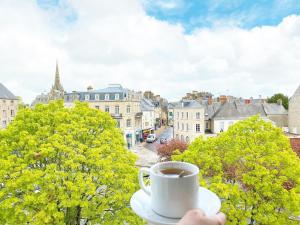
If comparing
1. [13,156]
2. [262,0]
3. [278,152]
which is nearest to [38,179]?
[13,156]

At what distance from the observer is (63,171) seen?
16.8ft

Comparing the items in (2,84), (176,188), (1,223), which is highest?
(2,84)

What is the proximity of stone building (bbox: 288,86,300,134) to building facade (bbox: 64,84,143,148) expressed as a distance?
17286 millimetres

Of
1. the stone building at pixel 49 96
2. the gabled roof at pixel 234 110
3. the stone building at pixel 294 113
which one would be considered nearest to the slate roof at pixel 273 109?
the gabled roof at pixel 234 110

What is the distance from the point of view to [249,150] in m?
4.93

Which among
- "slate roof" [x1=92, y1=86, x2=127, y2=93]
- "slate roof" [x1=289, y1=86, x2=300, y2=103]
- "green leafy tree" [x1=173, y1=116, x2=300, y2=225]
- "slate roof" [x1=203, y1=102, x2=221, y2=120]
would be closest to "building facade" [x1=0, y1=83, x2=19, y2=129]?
"slate roof" [x1=92, y1=86, x2=127, y2=93]

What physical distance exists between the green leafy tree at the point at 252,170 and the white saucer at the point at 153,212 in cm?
279

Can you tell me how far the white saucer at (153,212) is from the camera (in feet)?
4.59

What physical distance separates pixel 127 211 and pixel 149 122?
3266 centimetres

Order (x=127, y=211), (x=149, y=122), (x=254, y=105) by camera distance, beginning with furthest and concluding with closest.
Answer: (x=149, y=122)
(x=254, y=105)
(x=127, y=211)

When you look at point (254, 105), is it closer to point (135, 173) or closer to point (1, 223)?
point (135, 173)

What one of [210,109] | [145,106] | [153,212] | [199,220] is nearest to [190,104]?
[210,109]

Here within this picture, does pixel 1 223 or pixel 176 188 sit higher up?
pixel 176 188

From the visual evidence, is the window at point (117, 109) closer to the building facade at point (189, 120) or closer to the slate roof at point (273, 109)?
the building facade at point (189, 120)
